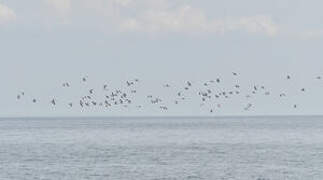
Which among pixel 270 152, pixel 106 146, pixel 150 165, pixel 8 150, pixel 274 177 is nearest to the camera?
pixel 274 177

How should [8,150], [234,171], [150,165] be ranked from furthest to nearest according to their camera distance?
[8,150], [150,165], [234,171]

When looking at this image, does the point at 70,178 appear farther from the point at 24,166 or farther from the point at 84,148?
the point at 84,148

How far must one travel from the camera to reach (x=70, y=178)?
76.9 meters

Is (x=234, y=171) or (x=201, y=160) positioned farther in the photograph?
(x=201, y=160)

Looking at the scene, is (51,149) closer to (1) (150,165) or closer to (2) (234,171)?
(1) (150,165)

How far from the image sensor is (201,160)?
310 feet

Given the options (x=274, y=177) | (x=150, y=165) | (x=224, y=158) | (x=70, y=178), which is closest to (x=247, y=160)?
(x=224, y=158)

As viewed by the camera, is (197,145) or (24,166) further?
(197,145)

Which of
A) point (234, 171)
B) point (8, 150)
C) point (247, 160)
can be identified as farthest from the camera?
point (8, 150)

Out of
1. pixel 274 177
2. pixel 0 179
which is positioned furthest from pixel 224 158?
pixel 0 179

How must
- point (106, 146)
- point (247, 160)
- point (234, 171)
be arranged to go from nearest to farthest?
point (234, 171)
point (247, 160)
point (106, 146)

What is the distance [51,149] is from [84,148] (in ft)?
15.2

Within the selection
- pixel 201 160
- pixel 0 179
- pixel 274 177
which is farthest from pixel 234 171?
pixel 0 179

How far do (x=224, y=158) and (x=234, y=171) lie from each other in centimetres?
1550
